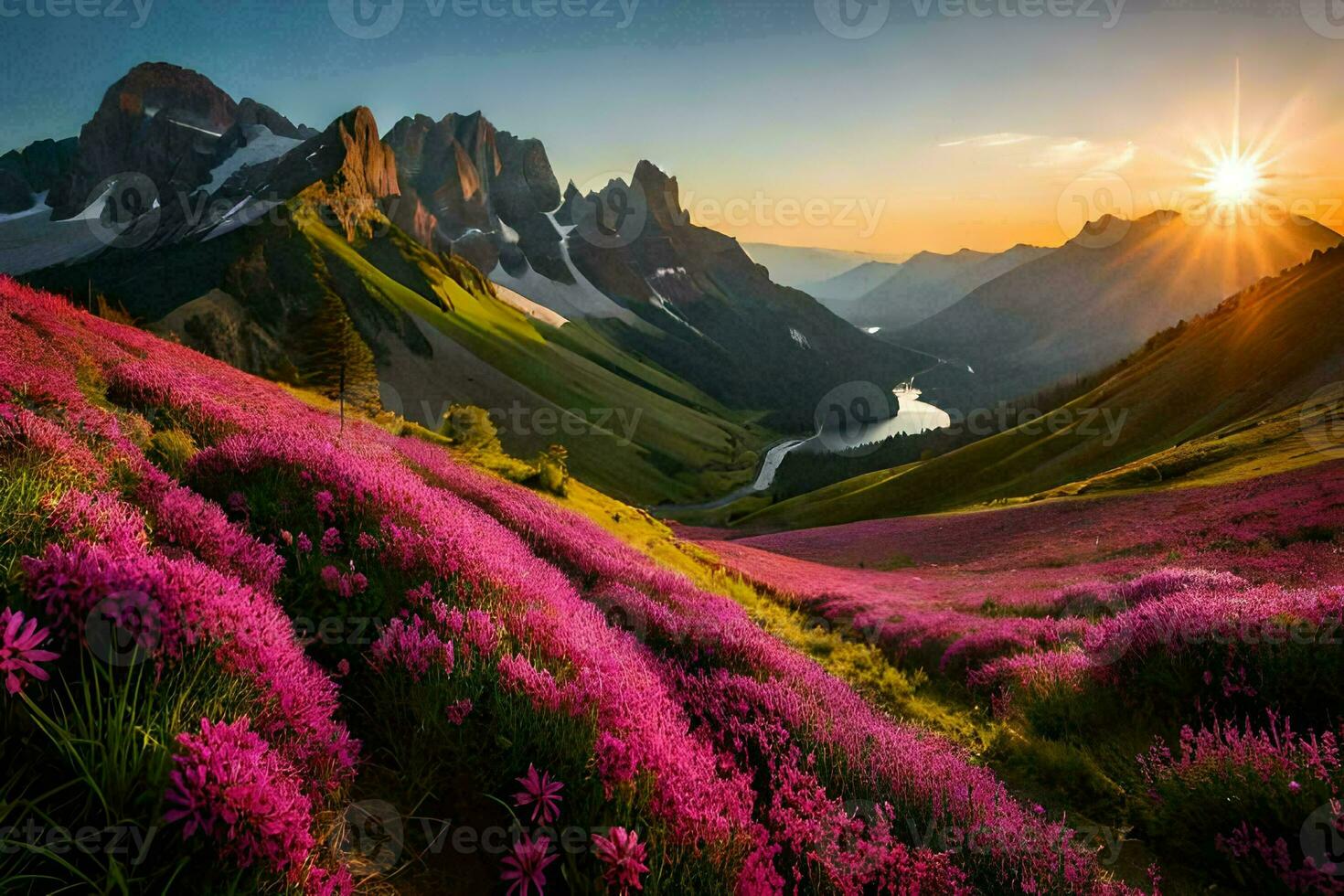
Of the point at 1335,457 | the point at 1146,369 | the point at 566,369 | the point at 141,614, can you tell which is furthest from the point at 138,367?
the point at 566,369

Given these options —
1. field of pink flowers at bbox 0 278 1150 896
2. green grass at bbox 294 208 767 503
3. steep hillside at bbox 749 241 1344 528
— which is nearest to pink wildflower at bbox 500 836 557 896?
field of pink flowers at bbox 0 278 1150 896

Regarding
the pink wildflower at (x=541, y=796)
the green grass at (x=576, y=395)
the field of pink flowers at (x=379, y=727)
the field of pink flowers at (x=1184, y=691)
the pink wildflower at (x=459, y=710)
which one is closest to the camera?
the field of pink flowers at (x=379, y=727)

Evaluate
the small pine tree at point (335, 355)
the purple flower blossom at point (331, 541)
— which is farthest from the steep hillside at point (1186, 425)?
the purple flower blossom at point (331, 541)

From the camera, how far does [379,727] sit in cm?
455

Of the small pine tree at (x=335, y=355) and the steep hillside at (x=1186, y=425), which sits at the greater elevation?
the steep hillside at (x=1186, y=425)

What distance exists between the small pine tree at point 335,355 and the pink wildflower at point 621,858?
14336 millimetres

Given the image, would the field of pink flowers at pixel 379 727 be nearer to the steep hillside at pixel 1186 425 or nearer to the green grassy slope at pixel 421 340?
the steep hillside at pixel 1186 425

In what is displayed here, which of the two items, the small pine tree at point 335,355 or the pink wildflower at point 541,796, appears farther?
the small pine tree at point 335,355

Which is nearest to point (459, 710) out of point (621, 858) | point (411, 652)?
point (411, 652)

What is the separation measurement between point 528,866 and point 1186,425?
80.6 meters

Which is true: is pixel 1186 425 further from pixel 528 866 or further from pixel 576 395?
pixel 576 395

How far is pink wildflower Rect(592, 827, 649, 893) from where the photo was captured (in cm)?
339

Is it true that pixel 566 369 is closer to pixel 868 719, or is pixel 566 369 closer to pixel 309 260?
pixel 309 260

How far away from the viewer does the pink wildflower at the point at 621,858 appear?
3391mm
